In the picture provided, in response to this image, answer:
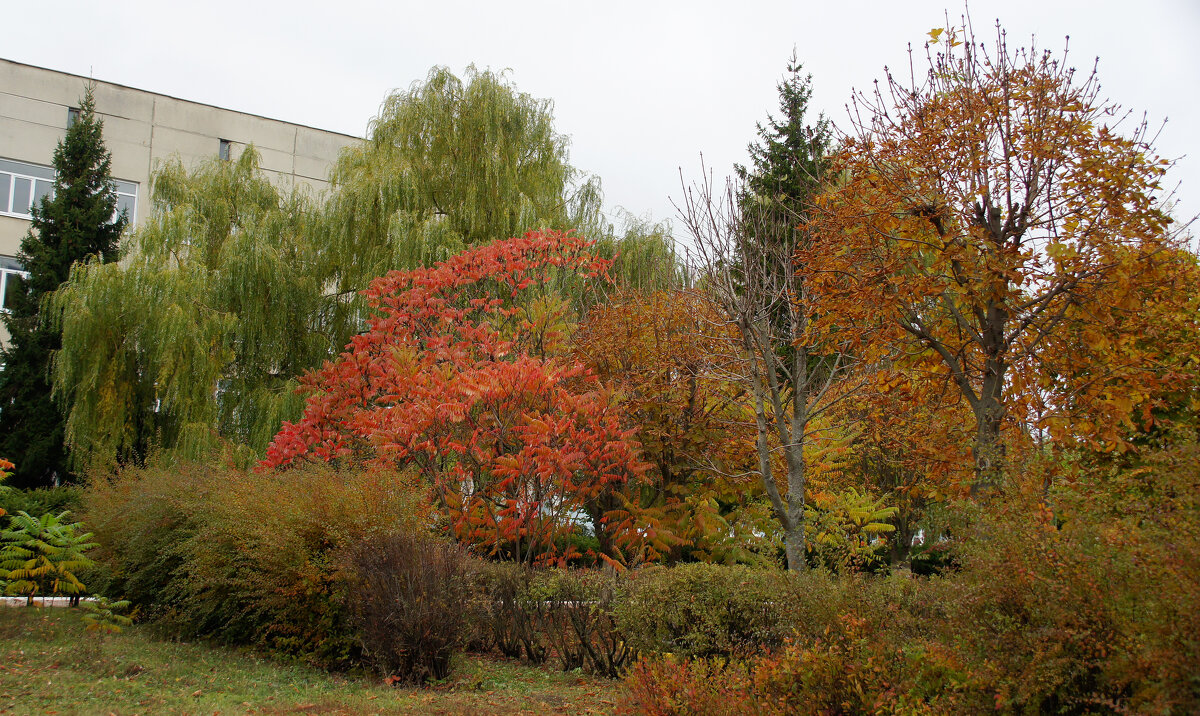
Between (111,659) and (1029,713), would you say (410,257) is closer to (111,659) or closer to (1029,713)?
(111,659)

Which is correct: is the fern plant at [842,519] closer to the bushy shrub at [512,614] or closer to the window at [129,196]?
the bushy shrub at [512,614]

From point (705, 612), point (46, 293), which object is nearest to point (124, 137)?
point (46, 293)

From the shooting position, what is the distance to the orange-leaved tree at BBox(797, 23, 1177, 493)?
6691 millimetres

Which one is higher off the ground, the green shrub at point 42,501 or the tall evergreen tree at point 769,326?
the tall evergreen tree at point 769,326

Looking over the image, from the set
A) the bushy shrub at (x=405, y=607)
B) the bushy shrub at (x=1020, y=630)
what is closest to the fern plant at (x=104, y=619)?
the bushy shrub at (x=405, y=607)

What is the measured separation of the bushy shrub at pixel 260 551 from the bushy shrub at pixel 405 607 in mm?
259

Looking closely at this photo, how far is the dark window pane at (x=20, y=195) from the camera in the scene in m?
25.6

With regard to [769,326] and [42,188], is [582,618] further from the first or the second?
[42,188]

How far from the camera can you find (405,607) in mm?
7703

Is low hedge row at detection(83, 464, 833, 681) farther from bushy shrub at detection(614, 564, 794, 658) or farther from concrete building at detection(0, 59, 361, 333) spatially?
concrete building at detection(0, 59, 361, 333)

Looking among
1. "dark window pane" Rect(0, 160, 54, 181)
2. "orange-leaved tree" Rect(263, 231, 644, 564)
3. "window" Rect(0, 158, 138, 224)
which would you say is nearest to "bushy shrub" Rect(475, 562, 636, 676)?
"orange-leaved tree" Rect(263, 231, 644, 564)

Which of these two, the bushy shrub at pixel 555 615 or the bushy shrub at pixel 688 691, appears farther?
the bushy shrub at pixel 555 615

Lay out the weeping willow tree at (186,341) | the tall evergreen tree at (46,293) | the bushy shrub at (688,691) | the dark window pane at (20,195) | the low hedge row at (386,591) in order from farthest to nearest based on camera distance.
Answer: the dark window pane at (20,195) → the tall evergreen tree at (46,293) → the weeping willow tree at (186,341) → the low hedge row at (386,591) → the bushy shrub at (688,691)

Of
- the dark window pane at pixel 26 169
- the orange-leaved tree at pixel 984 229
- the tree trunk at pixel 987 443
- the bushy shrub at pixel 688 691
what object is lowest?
the bushy shrub at pixel 688 691
